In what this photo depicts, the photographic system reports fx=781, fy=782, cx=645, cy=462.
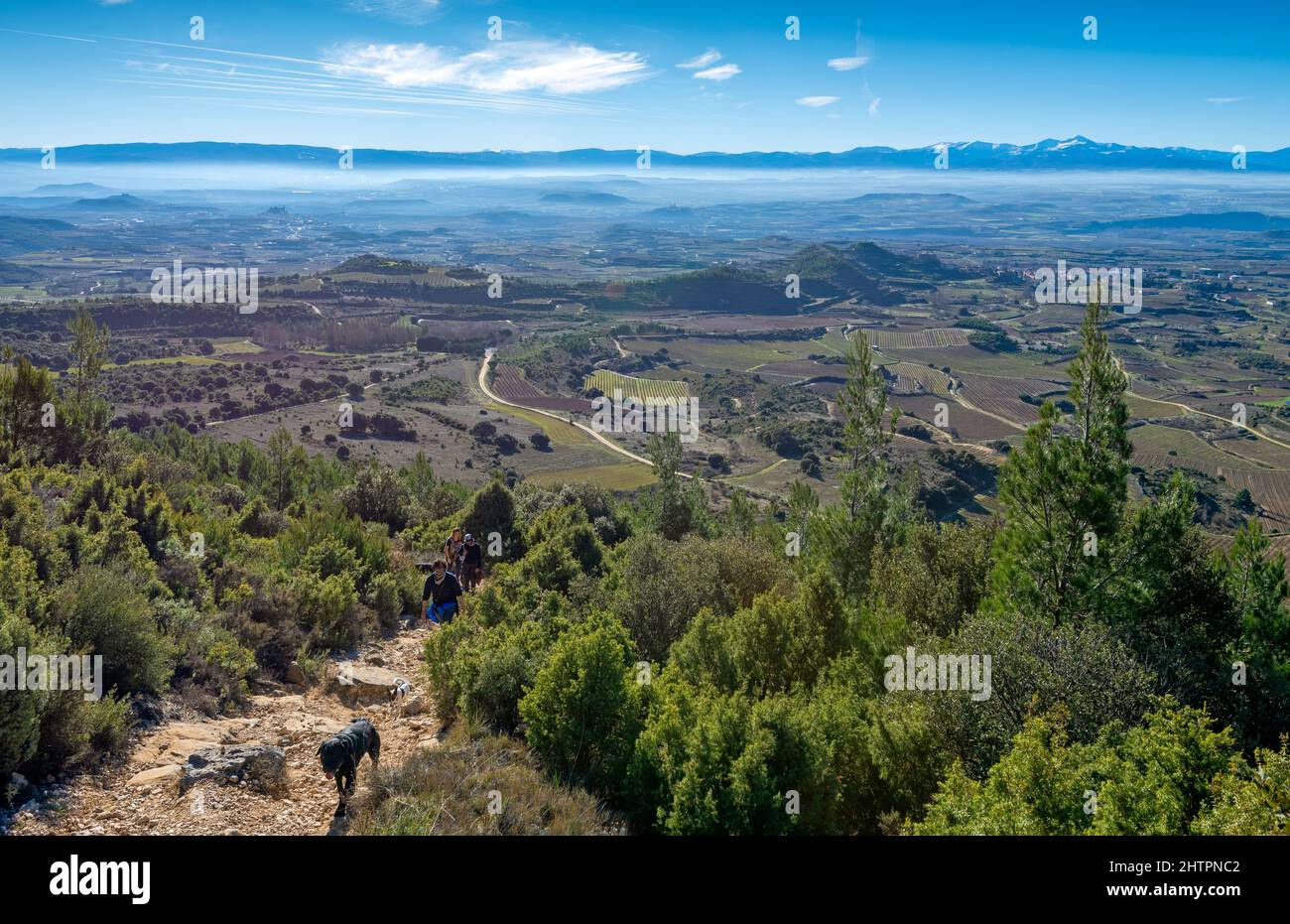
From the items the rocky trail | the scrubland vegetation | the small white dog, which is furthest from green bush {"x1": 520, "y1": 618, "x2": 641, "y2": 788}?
the small white dog

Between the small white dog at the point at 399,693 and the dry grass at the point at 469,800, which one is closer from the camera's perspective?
the dry grass at the point at 469,800

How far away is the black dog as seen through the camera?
29.8ft

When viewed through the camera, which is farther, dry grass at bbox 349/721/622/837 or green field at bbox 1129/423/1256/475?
green field at bbox 1129/423/1256/475

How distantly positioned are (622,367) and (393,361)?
36184 millimetres

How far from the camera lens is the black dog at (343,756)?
29.8 ft

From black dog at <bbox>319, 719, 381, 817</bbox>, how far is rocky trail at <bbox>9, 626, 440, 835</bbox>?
21 centimetres

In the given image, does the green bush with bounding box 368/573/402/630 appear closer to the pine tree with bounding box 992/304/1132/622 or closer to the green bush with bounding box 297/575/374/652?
the green bush with bounding box 297/575/374/652

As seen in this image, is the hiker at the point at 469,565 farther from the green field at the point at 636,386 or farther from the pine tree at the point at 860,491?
the green field at the point at 636,386

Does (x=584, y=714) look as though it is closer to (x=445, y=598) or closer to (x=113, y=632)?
(x=445, y=598)

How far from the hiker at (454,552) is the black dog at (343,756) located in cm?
833

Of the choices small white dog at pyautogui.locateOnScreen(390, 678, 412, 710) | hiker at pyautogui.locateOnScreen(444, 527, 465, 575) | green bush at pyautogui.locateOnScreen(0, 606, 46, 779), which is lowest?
small white dog at pyautogui.locateOnScreen(390, 678, 412, 710)

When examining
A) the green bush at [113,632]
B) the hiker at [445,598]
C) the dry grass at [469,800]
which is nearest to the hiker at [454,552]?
the hiker at [445,598]

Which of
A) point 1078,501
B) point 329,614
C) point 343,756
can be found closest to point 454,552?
point 329,614

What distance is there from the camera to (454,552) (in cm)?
1878
